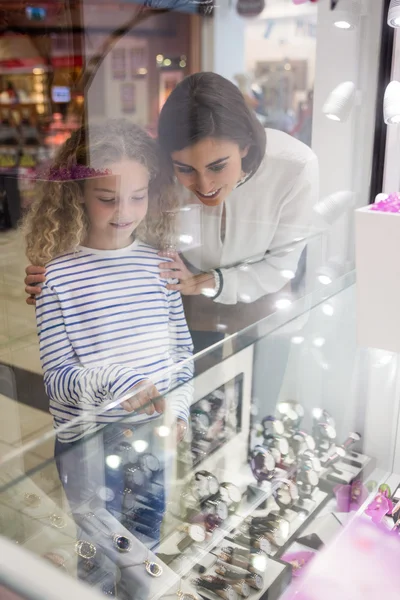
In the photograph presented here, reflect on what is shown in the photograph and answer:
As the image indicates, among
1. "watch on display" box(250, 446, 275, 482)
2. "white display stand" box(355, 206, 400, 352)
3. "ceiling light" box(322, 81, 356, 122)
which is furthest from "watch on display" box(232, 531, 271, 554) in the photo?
"ceiling light" box(322, 81, 356, 122)

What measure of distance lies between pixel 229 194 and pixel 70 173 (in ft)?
1.78

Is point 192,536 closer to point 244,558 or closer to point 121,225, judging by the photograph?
→ point 244,558

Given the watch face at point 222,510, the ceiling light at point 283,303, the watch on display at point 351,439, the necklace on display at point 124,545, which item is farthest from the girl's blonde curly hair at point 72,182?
the watch on display at point 351,439

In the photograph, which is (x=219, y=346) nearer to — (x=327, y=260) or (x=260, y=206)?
(x=260, y=206)

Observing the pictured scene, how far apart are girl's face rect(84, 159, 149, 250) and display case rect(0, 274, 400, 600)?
1.48ft

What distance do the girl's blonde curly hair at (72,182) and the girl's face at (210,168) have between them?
0.36ft

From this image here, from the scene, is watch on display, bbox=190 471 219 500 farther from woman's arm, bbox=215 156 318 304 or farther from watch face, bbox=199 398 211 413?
woman's arm, bbox=215 156 318 304

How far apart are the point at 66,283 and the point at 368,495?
133cm

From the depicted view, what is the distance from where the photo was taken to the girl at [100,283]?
54.4 inches

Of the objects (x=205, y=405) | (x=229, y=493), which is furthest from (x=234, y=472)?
(x=205, y=405)

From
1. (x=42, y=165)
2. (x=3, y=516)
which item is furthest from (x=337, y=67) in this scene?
(x=3, y=516)

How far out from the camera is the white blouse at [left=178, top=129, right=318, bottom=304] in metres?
1.73

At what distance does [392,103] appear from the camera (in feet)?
6.62

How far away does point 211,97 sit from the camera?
62.4 inches
